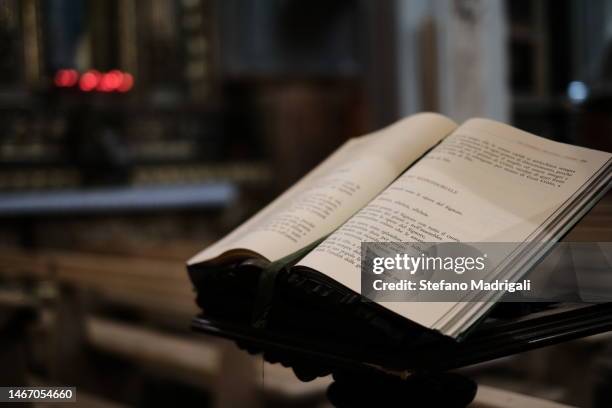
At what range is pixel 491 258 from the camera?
833mm

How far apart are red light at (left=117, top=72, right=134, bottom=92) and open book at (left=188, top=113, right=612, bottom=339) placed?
6683 mm

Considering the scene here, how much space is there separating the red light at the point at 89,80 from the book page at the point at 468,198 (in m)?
6.66

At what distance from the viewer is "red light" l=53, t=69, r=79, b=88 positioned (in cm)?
702

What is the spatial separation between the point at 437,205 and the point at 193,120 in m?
7.07

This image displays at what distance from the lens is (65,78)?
708 cm

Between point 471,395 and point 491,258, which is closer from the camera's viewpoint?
point 491,258

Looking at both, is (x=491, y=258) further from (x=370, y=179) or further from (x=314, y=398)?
(x=314, y=398)

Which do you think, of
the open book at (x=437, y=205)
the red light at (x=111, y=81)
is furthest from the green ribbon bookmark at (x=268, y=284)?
the red light at (x=111, y=81)

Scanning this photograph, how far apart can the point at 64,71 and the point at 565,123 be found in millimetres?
4504

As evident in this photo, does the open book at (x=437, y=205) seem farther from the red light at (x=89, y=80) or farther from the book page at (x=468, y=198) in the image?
the red light at (x=89, y=80)

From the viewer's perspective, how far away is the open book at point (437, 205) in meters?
0.84

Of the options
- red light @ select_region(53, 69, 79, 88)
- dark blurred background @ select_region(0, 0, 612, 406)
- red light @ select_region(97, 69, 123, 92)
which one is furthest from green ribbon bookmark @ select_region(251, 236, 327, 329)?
red light @ select_region(97, 69, 123, 92)

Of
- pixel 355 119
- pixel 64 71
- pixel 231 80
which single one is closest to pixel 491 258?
pixel 64 71

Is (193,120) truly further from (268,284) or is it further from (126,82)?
(268,284)
